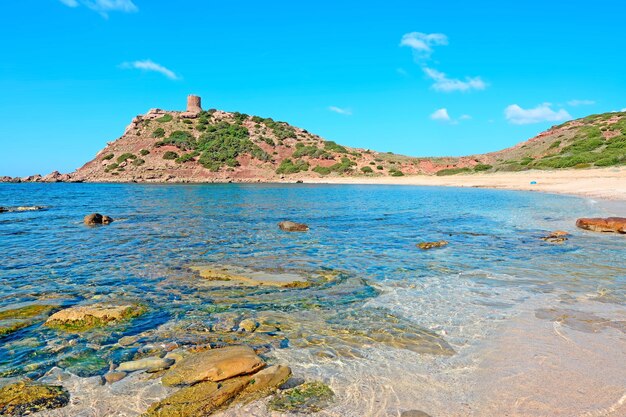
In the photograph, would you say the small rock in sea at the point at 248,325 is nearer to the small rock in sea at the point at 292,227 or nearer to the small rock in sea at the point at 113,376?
the small rock in sea at the point at 113,376

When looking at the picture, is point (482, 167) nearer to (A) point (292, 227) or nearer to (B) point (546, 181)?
(B) point (546, 181)

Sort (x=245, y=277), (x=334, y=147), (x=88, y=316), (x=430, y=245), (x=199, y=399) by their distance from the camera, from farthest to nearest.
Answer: (x=334, y=147)
(x=430, y=245)
(x=245, y=277)
(x=88, y=316)
(x=199, y=399)

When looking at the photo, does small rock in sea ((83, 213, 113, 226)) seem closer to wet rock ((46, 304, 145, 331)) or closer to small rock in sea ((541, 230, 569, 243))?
wet rock ((46, 304, 145, 331))

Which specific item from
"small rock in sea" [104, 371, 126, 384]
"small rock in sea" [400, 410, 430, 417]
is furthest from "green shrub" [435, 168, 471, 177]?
"small rock in sea" [104, 371, 126, 384]

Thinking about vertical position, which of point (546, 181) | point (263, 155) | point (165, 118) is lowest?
point (546, 181)

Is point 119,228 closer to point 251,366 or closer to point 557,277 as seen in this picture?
point 251,366

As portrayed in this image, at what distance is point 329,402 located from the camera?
15.4 ft

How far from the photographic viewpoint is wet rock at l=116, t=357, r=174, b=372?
5.50 metres

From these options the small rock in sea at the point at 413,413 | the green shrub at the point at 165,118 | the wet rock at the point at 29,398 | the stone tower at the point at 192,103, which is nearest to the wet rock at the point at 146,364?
the wet rock at the point at 29,398

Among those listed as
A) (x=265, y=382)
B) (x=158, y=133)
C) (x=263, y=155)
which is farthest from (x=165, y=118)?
(x=265, y=382)

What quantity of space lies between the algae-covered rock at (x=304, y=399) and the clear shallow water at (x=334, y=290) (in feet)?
0.61

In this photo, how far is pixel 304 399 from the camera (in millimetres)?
4719

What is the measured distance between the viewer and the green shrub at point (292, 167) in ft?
282

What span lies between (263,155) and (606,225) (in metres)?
78.7
